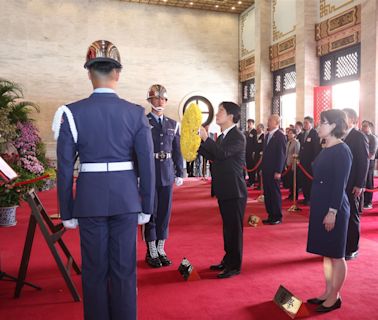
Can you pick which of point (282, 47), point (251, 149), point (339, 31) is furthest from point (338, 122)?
point (282, 47)

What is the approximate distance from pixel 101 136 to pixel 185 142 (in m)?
1.37

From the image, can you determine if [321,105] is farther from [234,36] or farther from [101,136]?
[101,136]

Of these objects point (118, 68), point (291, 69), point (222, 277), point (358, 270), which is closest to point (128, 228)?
point (118, 68)

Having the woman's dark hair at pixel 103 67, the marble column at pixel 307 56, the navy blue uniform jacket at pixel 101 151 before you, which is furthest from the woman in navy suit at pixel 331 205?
the marble column at pixel 307 56

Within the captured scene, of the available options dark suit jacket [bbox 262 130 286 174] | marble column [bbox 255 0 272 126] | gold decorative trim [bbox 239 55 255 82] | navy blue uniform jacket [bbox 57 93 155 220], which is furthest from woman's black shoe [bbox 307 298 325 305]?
gold decorative trim [bbox 239 55 255 82]

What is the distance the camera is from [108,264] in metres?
2.38

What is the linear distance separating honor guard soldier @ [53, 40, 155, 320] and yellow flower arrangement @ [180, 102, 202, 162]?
114 centimetres

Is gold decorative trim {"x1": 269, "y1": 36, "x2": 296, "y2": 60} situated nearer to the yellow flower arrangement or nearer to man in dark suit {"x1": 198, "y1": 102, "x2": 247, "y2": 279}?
man in dark suit {"x1": 198, "y1": 102, "x2": 247, "y2": 279}

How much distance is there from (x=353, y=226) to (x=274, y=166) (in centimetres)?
210

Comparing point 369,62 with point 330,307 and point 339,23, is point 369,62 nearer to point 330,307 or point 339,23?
point 339,23

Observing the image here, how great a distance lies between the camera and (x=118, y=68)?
7.95ft

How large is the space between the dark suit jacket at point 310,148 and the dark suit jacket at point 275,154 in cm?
187

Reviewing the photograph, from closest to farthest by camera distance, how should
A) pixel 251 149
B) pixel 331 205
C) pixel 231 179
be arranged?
pixel 331 205 → pixel 231 179 → pixel 251 149

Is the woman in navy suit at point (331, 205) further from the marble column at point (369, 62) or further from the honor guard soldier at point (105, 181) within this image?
the marble column at point (369, 62)
